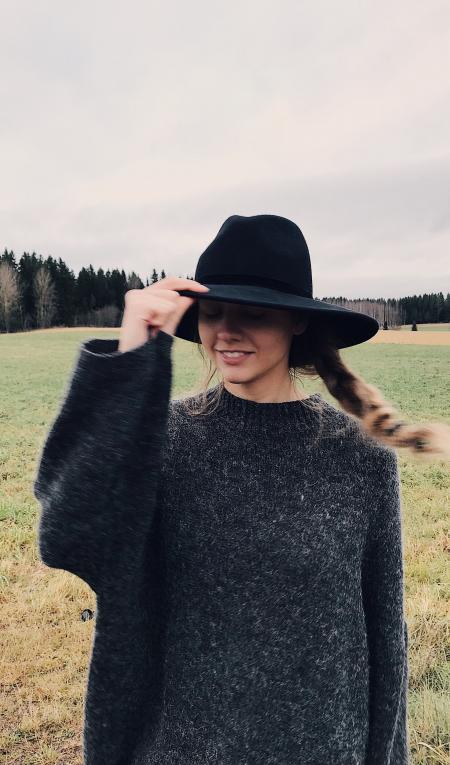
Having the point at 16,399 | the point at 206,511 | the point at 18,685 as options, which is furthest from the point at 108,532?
the point at 16,399

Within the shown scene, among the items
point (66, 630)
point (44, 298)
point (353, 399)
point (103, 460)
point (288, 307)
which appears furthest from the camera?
point (44, 298)

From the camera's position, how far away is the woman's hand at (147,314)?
1169 mm

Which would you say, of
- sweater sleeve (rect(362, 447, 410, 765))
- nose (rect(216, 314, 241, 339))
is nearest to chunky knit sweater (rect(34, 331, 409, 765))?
sweater sleeve (rect(362, 447, 410, 765))

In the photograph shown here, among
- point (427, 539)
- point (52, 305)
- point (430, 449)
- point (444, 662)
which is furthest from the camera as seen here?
point (52, 305)

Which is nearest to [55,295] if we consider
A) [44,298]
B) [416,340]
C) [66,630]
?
[44,298]

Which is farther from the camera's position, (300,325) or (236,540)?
(300,325)

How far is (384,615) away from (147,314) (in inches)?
42.1

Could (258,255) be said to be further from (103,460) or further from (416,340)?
(416,340)

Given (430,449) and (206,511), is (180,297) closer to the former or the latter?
(206,511)

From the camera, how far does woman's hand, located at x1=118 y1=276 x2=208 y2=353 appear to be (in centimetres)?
117

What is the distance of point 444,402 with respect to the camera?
51.9 feet

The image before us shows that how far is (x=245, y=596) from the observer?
1.35 meters

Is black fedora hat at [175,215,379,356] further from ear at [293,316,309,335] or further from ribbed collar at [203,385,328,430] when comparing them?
ribbed collar at [203,385,328,430]

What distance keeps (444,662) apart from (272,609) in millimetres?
2505
